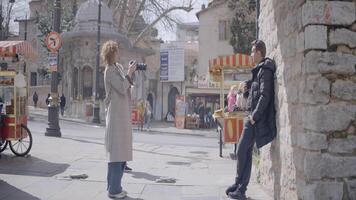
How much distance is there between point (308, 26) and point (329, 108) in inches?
32.4

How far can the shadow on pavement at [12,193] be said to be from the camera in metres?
6.34

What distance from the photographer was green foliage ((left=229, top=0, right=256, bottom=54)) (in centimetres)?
3453

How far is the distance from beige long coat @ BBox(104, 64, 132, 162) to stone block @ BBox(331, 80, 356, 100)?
2.98 meters

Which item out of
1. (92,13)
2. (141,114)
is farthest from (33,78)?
(141,114)

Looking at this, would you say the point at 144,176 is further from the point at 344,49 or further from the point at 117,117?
the point at 344,49

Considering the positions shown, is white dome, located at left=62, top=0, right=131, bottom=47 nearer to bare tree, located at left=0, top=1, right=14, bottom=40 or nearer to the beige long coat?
bare tree, located at left=0, top=1, right=14, bottom=40

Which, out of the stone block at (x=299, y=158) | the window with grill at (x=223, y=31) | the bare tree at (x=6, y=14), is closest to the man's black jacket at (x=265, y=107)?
the stone block at (x=299, y=158)

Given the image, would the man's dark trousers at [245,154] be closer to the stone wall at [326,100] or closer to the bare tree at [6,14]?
the stone wall at [326,100]

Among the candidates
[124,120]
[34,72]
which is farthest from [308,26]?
[34,72]

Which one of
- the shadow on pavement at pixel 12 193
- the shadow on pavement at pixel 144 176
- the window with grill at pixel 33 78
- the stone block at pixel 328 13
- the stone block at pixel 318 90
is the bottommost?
the shadow on pavement at pixel 144 176

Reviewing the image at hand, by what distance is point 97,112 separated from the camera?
2788 cm

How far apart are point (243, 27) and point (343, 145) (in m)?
31.1

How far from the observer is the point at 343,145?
180 inches

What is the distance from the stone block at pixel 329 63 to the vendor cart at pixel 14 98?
6826 mm
